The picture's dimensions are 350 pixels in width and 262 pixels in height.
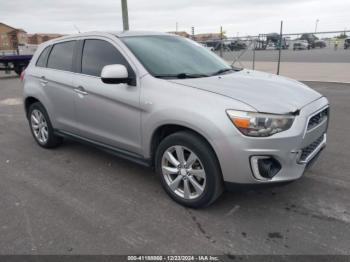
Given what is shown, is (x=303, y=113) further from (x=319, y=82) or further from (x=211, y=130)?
(x=319, y=82)

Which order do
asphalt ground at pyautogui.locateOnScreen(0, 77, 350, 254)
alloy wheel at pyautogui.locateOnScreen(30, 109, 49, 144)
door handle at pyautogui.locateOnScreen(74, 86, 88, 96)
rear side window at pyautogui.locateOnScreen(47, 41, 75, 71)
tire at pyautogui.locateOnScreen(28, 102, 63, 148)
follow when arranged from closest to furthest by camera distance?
asphalt ground at pyautogui.locateOnScreen(0, 77, 350, 254), door handle at pyautogui.locateOnScreen(74, 86, 88, 96), rear side window at pyautogui.locateOnScreen(47, 41, 75, 71), tire at pyautogui.locateOnScreen(28, 102, 63, 148), alloy wheel at pyautogui.locateOnScreen(30, 109, 49, 144)

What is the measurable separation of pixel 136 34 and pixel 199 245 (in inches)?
105

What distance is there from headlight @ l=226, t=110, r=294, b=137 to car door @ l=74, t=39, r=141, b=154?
1.12 m

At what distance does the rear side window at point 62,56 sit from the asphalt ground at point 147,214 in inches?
52.9

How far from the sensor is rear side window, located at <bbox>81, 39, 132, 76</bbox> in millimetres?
3920

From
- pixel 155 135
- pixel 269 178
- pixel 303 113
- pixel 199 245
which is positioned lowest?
pixel 199 245

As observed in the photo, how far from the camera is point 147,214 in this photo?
11.0 feet

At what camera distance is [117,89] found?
376 centimetres

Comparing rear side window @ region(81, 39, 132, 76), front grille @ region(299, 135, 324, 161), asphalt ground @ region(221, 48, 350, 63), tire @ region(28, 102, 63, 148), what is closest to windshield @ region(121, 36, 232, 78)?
rear side window @ region(81, 39, 132, 76)

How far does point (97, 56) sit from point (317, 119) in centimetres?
260

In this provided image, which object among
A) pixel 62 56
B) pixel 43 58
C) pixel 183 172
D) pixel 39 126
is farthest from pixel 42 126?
pixel 183 172

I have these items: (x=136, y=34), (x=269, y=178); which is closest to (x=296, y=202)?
(x=269, y=178)

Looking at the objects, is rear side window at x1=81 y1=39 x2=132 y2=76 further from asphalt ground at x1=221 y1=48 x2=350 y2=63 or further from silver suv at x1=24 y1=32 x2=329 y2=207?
asphalt ground at x1=221 y1=48 x2=350 y2=63

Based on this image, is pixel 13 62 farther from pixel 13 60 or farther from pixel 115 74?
pixel 115 74
